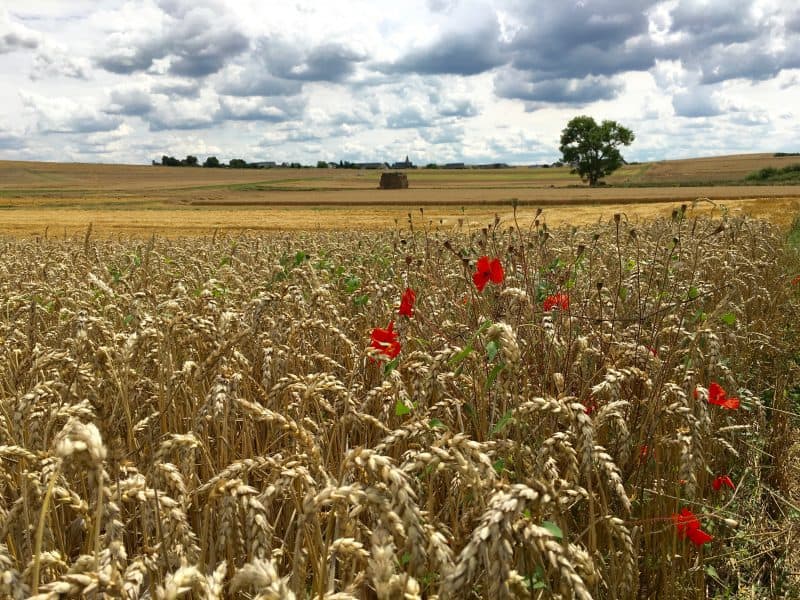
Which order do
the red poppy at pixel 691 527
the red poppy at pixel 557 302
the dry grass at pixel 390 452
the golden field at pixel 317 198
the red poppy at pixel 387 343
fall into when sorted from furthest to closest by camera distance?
the golden field at pixel 317 198 → the red poppy at pixel 557 302 → the red poppy at pixel 387 343 → the red poppy at pixel 691 527 → the dry grass at pixel 390 452

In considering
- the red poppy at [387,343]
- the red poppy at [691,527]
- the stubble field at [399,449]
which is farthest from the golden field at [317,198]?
the red poppy at [691,527]

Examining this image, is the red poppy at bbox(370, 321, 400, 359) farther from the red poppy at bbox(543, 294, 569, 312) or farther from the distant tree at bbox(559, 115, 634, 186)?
the distant tree at bbox(559, 115, 634, 186)

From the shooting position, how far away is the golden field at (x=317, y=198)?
25812 mm

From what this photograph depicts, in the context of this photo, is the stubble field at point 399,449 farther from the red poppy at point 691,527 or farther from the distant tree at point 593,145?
the distant tree at point 593,145

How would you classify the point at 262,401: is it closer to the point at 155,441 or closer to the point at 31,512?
the point at 155,441

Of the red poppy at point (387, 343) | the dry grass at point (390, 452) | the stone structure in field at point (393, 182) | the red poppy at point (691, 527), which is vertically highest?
the stone structure in field at point (393, 182)

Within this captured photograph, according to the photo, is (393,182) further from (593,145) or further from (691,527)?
(691,527)

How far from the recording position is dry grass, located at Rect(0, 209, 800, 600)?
1.34m

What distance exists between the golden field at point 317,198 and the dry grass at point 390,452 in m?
2.94

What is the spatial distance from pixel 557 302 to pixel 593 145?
281 ft

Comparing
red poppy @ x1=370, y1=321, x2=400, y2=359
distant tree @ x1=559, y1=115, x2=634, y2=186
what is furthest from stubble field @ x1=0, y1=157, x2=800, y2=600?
distant tree @ x1=559, y1=115, x2=634, y2=186

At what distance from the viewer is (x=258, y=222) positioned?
2781 centimetres

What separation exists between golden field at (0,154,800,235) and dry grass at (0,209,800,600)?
2938 millimetres

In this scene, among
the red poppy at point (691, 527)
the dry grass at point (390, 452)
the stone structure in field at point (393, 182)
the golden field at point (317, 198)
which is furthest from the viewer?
the stone structure in field at point (393, 182)
